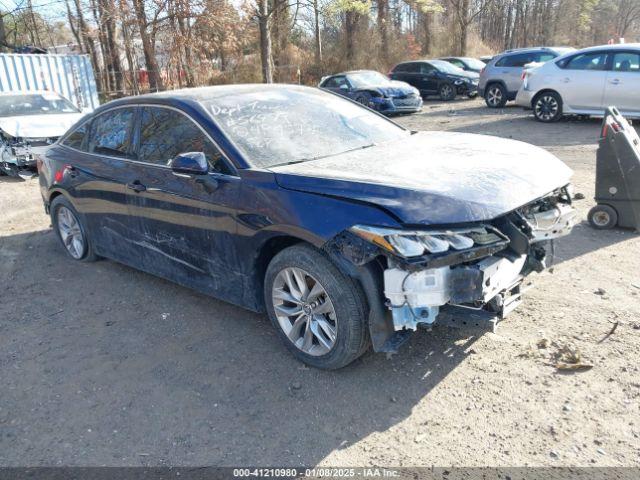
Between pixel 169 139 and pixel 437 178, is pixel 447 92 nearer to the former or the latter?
pixel 169 139

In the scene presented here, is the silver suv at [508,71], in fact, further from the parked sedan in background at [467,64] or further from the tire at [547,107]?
the parked sedan in background at [467,64]

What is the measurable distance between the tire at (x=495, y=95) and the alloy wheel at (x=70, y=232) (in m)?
14.5

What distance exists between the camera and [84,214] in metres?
5.48

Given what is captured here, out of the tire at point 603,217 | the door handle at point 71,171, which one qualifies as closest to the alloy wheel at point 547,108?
the tire at point 603,217

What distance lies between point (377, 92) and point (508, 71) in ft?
13.1

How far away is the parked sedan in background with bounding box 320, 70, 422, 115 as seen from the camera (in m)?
16.8

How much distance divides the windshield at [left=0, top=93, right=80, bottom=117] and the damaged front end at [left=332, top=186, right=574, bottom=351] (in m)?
11.0

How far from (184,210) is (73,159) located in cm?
208

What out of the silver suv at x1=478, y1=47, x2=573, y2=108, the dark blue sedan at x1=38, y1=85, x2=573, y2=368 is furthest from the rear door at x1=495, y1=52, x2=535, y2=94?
the dark blue sedan at x1=38, y1=85, x2=573, y2=368

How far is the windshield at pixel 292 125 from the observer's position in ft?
13.0

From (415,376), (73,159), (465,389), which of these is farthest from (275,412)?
(73,159)

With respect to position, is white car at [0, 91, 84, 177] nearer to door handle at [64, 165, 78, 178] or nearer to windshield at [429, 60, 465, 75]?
door handle at [64, 165, 78, 178]

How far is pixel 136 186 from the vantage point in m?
4.54

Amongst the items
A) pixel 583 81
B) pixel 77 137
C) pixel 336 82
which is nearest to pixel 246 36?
pixel 336 82
